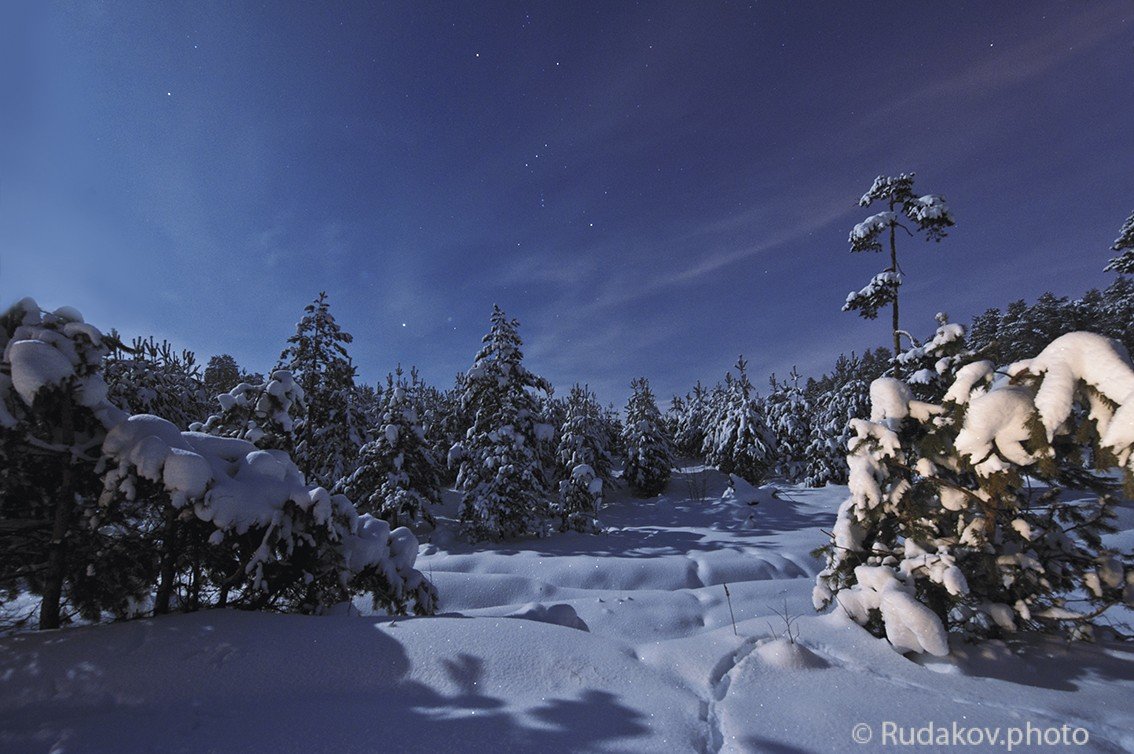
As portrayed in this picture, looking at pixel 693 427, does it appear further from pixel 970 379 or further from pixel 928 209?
pixel 970 379

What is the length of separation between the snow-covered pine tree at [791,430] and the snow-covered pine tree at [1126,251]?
1361cm

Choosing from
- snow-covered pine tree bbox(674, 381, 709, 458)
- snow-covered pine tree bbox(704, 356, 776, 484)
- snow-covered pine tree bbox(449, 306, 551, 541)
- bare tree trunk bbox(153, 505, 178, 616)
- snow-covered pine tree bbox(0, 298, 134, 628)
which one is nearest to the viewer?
snow-covered pine tree bbox(0, 298, 134, 628)

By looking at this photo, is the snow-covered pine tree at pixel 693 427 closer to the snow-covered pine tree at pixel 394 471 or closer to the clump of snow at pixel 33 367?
the snow-covered pine tree at pixel 394 471

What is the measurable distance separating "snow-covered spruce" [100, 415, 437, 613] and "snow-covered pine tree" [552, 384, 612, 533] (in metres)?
10.5

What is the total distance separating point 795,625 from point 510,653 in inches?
97.0

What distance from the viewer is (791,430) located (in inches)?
924

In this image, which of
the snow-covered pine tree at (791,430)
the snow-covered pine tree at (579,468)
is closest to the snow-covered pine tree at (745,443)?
the snow-covered pine tree at (791,430)

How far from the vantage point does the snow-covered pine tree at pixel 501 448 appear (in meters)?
13.6

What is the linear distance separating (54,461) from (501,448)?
11.0m

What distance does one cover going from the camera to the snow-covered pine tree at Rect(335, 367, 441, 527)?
45.8 feet

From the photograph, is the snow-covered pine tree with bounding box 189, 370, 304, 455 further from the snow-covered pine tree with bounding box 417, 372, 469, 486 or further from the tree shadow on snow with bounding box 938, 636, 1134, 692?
the snow-covered pine tree with bounding box 417, 372, 469, 486

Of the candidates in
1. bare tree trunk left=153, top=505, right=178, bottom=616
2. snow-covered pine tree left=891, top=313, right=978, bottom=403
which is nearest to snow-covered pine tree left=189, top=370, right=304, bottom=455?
bare tree trunk left=153, top=505, right=178, bottom=616

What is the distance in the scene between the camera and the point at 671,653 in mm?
3162

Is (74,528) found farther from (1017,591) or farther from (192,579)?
(1017,591)
